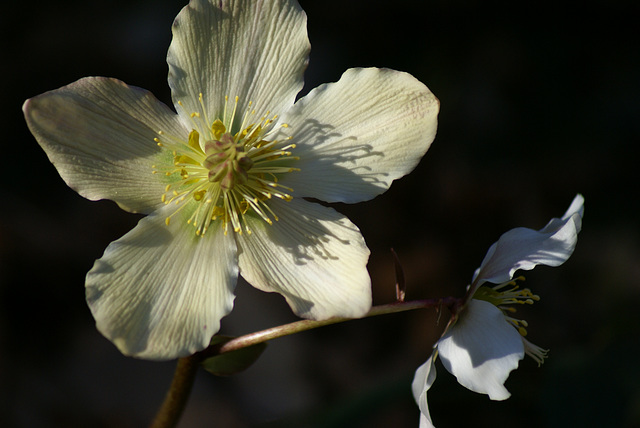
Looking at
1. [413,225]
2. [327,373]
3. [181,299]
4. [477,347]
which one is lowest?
[327,373]

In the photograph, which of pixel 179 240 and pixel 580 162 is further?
pixel 580 162

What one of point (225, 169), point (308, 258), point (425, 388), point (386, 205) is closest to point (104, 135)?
point (225, 169)

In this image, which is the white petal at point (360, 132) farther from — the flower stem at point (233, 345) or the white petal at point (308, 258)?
the flower stem at point (233, 345)

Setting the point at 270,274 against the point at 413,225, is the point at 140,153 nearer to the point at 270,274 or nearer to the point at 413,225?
the point at 270,274

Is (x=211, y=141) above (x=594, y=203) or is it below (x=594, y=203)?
above

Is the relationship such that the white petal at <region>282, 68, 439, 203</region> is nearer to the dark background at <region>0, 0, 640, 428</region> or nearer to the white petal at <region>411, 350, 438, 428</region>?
the white petal at <region>411, 350, 438, 428</region>

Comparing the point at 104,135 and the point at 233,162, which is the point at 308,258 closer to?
the point at 233,162

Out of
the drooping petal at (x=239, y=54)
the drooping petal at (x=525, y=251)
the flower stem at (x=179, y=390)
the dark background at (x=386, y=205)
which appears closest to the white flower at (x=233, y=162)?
the drooping petal at (x=239, y=54)

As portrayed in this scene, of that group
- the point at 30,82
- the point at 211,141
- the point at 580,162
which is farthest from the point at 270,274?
the point at 580,162
